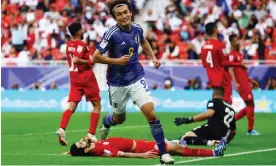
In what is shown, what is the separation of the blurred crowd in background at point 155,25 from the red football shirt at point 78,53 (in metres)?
15.2

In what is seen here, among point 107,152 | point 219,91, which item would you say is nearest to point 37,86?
point 219,91

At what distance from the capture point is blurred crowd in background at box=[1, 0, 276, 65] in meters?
33.5

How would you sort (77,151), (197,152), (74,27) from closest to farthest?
1. (197,152)
2. (77,151)
3. (74,27)

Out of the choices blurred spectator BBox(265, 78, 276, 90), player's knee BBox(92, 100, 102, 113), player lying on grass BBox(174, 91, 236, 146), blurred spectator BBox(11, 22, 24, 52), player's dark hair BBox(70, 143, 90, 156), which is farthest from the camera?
blurred spectator BBox(11, 22, 24, 52)

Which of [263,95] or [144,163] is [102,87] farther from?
[144,163]

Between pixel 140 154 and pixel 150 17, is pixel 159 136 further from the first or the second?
pixel 150 17

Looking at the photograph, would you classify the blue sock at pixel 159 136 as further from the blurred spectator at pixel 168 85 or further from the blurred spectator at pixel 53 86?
the blurred spectator at pixel 53 86

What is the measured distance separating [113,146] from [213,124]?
3393mm

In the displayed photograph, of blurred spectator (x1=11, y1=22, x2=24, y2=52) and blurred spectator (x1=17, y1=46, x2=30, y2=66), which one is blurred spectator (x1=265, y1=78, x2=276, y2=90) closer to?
blurred spectator (x1=17, y1=46, x2=30, y2=66)

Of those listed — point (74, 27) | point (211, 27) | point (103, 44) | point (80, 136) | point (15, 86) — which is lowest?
point (15, 86)

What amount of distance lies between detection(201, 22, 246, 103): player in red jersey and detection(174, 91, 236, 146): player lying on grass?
0.27 metres

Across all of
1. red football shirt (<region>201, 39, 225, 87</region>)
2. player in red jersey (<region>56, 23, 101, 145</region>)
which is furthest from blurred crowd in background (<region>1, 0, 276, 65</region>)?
red football shirt (<region>201, 39, 225, 87</region>)

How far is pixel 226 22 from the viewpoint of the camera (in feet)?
112

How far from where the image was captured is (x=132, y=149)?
537 inches
